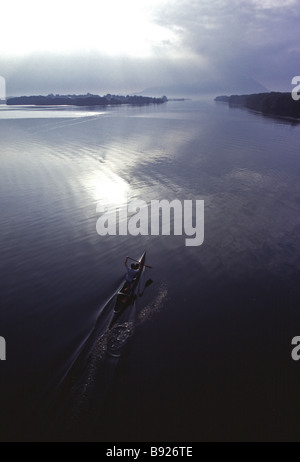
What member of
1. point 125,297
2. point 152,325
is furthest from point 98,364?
point 125,297

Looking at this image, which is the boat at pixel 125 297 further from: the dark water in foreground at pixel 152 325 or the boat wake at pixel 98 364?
the dark water in foreground at pixel 152 325

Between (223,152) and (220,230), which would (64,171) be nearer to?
(220,230)

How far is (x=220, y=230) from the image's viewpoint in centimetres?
3012

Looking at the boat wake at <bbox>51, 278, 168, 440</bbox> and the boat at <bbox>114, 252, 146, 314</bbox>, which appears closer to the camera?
the boat wake at <bbox>51, 278, 168, 440</bbox>

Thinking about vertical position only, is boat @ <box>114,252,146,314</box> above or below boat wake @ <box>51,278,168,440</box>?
above

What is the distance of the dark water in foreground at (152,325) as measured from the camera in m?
12.8

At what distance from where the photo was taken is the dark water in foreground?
42.0 ft

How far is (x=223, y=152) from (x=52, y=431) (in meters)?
69.9

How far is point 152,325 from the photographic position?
1802 centimetres

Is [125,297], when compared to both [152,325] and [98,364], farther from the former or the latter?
[98,364]

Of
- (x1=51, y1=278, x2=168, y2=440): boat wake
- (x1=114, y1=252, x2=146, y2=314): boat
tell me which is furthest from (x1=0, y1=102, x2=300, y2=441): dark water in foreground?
(x1=114, y1=252, x2=146, y2=314): boat

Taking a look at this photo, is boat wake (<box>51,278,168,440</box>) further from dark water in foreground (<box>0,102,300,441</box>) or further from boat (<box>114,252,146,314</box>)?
boat (<box>114,252,146,314</box>)
